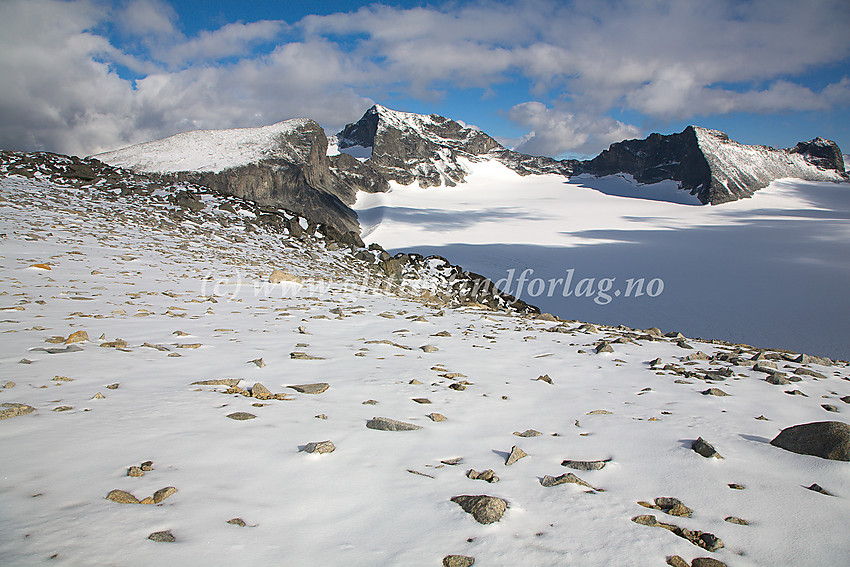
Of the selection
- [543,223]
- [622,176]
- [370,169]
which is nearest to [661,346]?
[543,223]

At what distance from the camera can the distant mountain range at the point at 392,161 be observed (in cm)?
5628

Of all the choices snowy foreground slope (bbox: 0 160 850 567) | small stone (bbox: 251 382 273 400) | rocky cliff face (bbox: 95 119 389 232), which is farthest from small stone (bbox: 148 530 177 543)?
rocky cliff face (bbox: 95 119 389 232)

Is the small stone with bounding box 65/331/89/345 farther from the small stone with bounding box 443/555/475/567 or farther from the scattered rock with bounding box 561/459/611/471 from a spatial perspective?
the scattered rock with bounding box 561/459/611/471

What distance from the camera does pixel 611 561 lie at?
1963 mm

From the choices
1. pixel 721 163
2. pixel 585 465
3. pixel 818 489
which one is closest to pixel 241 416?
pixel 585 465

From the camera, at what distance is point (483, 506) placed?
227 cm

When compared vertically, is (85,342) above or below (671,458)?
above

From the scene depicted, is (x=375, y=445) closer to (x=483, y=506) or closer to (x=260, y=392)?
(x=483, y=506)

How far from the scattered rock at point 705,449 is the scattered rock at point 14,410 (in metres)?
4.65

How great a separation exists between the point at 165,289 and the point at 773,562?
10253mm

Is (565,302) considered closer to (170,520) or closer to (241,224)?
(241,224)

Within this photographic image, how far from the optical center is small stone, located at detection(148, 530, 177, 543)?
1850mm

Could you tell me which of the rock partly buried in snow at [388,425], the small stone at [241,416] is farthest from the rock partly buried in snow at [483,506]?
the small stone at [241,416]

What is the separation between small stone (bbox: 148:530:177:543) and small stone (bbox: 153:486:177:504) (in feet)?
0.96
